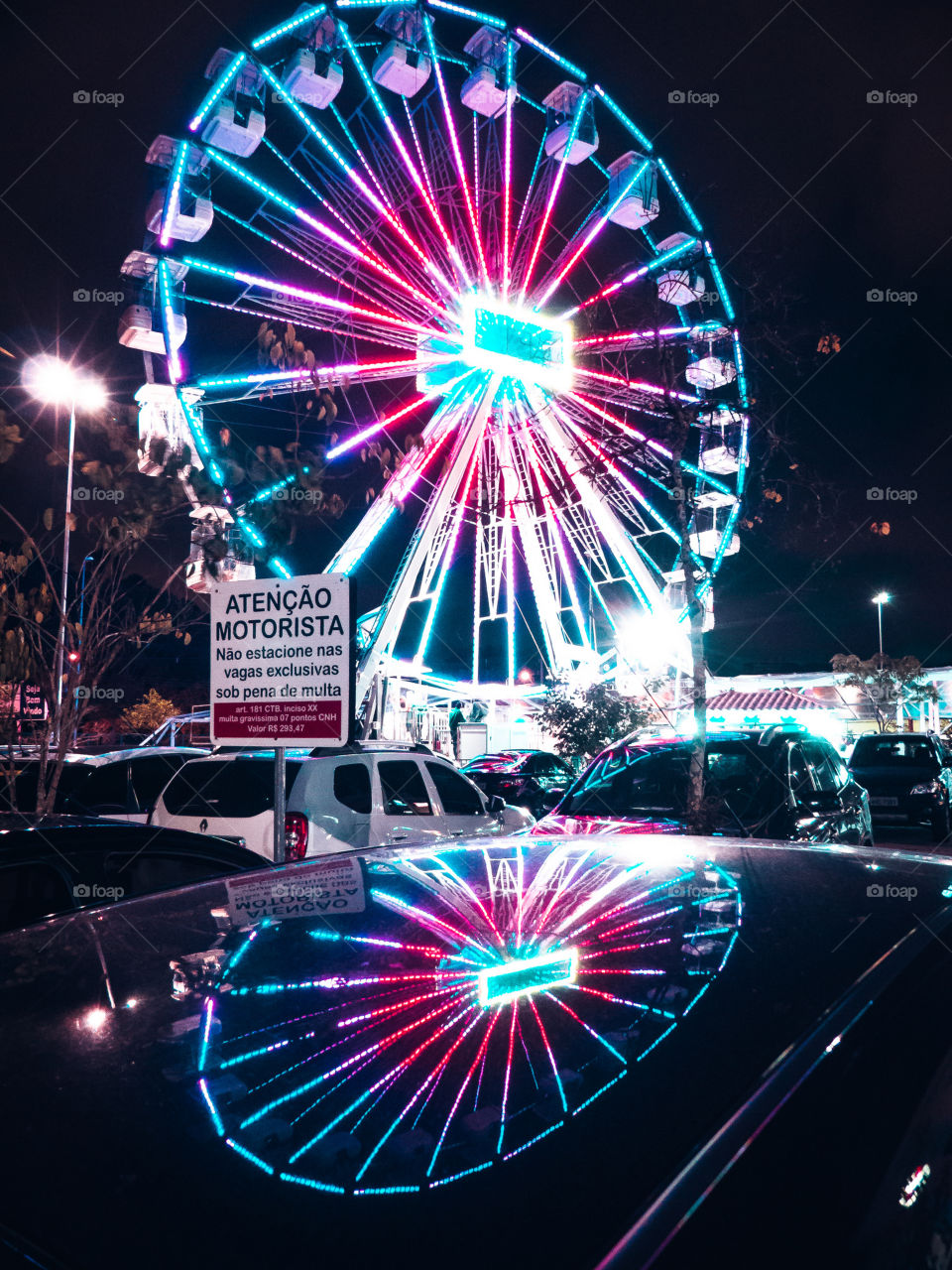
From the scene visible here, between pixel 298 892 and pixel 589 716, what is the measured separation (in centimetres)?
2312

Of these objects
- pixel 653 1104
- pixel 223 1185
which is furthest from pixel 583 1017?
pixel 223 1185

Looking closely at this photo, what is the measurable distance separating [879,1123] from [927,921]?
0.68 meters

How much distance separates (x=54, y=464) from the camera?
7195 mm

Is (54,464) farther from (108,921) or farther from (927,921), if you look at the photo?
(927,921)

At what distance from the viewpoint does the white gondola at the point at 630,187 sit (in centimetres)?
1928

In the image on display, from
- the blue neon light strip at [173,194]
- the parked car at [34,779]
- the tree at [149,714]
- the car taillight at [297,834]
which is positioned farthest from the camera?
the tree at [149,714]

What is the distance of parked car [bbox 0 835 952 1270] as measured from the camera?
100 cm

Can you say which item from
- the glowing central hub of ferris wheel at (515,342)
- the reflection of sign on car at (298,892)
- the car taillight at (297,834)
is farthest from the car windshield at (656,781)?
the glowing central hub of ferris wheel at (515,342)

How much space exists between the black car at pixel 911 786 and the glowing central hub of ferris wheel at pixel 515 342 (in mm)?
8923

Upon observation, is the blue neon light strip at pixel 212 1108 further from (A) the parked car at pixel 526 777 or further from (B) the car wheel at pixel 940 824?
(A) the parked car at pixel 526 777

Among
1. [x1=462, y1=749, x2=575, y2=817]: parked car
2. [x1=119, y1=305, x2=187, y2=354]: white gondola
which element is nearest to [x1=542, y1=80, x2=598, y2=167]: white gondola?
[x1=119, y1=305, x2=187, y2=354]: white gondola

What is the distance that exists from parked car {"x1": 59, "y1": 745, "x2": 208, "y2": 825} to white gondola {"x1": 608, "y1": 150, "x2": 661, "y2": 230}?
45.7 ft

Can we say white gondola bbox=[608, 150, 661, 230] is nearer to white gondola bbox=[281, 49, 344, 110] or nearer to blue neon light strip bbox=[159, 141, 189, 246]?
white gondola bbox=[281, 49, 344, 110]

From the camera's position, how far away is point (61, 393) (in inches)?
400
